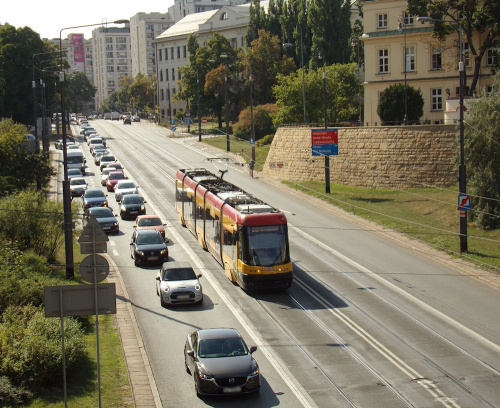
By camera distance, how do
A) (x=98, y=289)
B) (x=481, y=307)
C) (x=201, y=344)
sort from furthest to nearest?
1. (x=481, y=307)
2. (x=201, y=344)
3. (x=98, y=289)

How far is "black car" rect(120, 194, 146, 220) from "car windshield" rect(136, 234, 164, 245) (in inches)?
413

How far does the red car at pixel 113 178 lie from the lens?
51334mm

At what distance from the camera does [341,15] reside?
79.8 meters

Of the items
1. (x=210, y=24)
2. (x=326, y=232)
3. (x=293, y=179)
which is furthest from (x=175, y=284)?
(x=210, y=24)

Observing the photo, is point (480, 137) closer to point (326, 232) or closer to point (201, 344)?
point (326, 232)

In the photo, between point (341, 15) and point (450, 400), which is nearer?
point (450, 400)

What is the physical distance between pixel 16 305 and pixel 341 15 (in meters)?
67.5

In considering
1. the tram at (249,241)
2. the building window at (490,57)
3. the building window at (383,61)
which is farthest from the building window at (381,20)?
the tram at (249,241)

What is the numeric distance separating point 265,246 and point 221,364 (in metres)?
8.97

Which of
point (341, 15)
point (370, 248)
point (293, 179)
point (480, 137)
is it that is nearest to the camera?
point (370, 248)

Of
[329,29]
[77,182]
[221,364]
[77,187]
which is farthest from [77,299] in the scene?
[329,29]

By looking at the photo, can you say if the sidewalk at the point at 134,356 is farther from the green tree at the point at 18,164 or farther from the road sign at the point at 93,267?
the green tree at the point at 18,164

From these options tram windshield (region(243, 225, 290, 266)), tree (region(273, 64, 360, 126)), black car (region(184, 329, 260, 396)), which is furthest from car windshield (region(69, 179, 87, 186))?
black car (region(184, 329, 260, 396))

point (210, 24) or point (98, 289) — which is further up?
point (210, 24)
